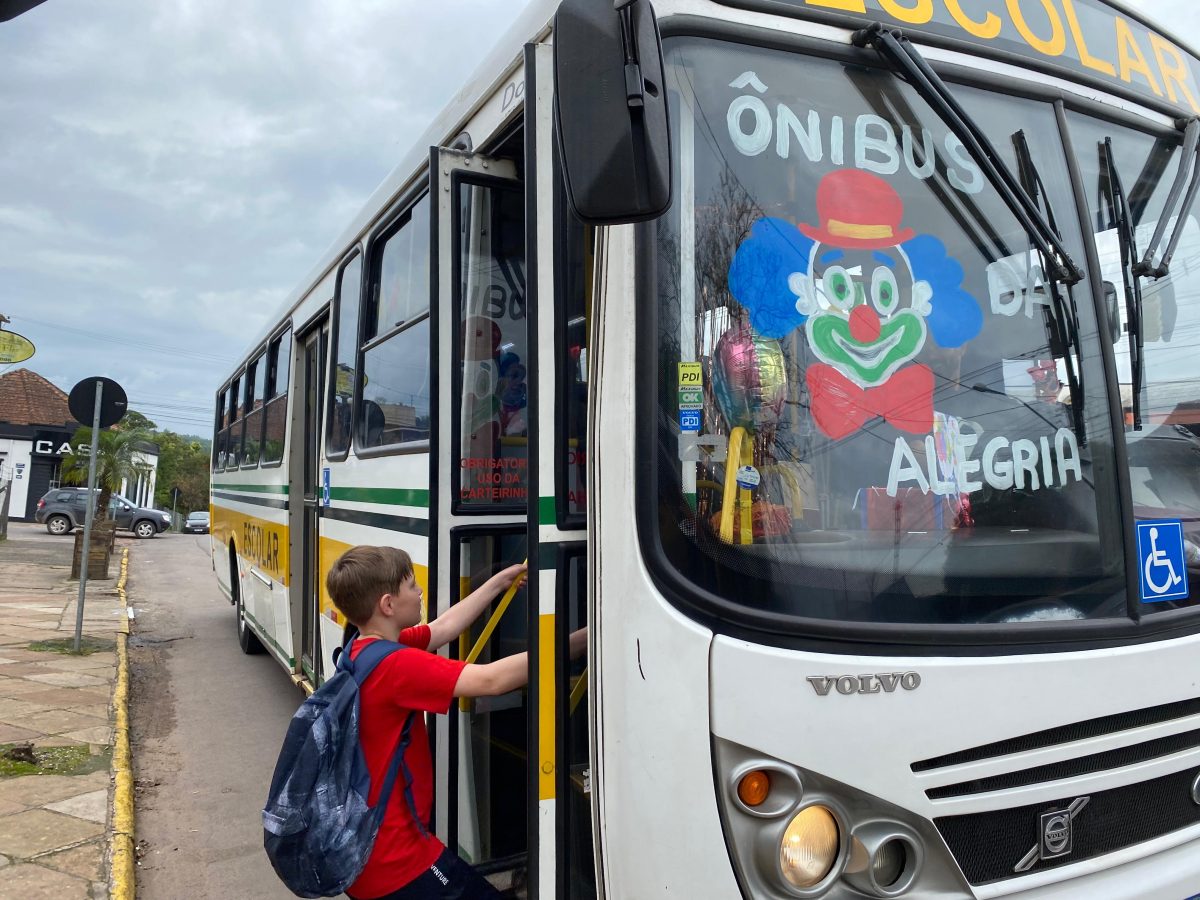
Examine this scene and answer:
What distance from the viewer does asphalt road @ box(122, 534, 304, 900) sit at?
169 inches

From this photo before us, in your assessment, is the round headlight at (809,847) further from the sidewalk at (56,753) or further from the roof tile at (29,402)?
the roof tile at (29,402)

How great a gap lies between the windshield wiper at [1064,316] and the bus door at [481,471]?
1415mm

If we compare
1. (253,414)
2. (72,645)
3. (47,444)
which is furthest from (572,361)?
(47,444)

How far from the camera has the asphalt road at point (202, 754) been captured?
4297 mm

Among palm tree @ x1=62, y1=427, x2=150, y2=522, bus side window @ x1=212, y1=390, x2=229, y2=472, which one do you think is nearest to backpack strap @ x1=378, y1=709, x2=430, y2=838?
bus side window @ x1=212, y1=390, x2=229, y2=472

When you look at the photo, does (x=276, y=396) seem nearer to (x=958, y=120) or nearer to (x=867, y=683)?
(x=958, y=120)

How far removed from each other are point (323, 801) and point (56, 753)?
→ 4.39 m

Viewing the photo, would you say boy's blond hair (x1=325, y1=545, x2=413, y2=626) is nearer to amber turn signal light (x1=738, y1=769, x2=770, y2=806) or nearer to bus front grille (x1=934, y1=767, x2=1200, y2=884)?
amber turn signal light (x1=738, y1=769, x2=770, y2=806)

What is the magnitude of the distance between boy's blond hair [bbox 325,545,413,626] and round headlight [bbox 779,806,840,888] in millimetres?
1241

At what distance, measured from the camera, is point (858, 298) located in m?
2.10

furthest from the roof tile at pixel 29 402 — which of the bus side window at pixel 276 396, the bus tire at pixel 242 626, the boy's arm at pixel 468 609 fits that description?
the boy's arm at pixel 468 609

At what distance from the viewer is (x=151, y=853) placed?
4.48 meters

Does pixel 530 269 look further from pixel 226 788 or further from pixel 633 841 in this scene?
pixel 226 788

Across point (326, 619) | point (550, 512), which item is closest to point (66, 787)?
point (326, 619)
